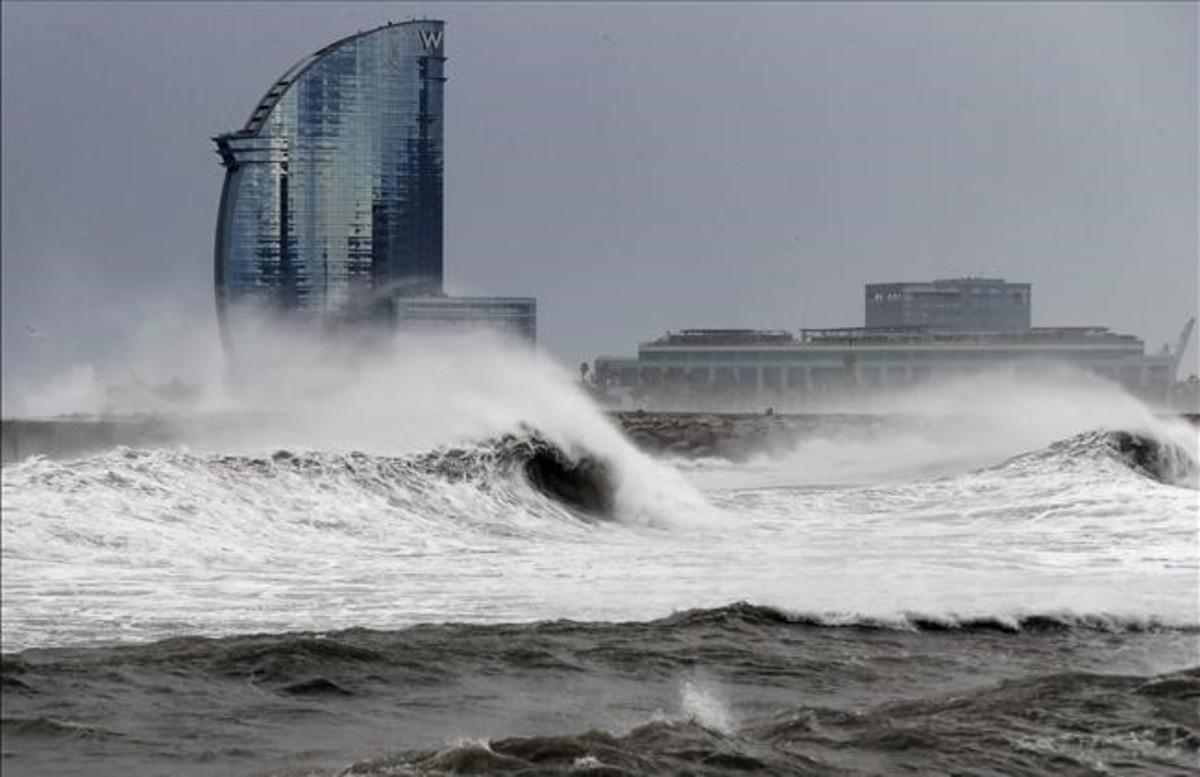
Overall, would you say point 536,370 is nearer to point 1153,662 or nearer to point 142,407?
point 142,407

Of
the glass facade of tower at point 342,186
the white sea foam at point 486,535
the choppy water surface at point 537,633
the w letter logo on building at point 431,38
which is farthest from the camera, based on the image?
the w letter logo on building at point 431,38

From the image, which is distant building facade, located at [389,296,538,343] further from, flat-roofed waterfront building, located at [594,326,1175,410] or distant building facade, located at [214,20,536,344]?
flat-roofed waterfront building, located at [594,326,1175,410]

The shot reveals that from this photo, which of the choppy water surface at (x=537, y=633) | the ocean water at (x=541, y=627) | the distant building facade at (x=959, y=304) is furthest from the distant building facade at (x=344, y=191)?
the distant building facade at (x=959, y=304)

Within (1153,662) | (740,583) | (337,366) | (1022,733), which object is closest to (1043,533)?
(740,583)

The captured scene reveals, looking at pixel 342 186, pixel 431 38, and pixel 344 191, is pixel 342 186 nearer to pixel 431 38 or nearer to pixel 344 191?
pixel 344 191

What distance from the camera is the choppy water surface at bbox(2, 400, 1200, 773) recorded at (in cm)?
671

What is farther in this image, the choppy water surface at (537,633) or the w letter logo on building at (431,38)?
the w letter logo on building at (431,38)

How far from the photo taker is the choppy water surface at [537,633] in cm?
671

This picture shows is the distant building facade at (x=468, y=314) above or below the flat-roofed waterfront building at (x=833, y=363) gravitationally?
above

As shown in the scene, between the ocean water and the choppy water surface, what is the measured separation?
28 millimetres

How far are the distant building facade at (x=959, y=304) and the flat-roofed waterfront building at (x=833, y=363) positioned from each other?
24.2 meters

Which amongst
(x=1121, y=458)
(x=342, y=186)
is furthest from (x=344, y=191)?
(x=1121, y=458)

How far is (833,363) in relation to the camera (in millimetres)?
93188

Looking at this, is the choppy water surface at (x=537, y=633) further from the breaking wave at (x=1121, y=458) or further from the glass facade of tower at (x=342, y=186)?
the glass facade of tower at (x=342, y=186)
